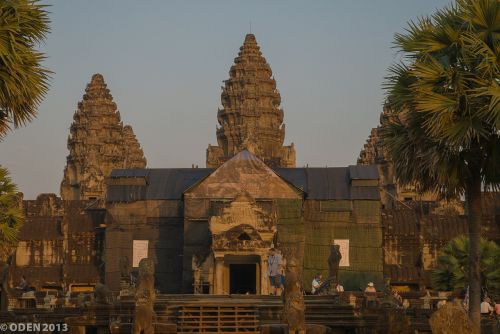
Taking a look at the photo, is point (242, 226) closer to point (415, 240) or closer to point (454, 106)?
point (415, 240)

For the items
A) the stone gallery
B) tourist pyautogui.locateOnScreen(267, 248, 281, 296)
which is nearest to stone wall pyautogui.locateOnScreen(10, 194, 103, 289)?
the stone gallery

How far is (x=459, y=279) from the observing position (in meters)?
38.5

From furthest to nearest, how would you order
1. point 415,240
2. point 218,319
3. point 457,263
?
point 415,240, point 457,263, point 218,319

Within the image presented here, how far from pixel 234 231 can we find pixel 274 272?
4657 millimetres

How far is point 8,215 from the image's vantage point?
30.3 meters

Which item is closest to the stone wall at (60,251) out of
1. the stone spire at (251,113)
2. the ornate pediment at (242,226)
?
the ornate pediment at (242,226)

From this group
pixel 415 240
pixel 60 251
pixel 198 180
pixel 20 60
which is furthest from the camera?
pixel 60 251

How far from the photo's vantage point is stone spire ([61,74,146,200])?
100 metres

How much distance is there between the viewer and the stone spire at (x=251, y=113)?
331ft

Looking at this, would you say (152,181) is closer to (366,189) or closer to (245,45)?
(366,189)

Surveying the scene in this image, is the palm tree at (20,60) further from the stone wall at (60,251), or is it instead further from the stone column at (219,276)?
the stone wall at (60,251)

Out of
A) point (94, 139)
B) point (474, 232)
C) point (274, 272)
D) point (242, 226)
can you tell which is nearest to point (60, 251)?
point (242, 226)

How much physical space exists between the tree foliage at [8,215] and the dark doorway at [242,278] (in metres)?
16.1

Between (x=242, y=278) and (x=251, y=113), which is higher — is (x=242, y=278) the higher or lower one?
the lower one
